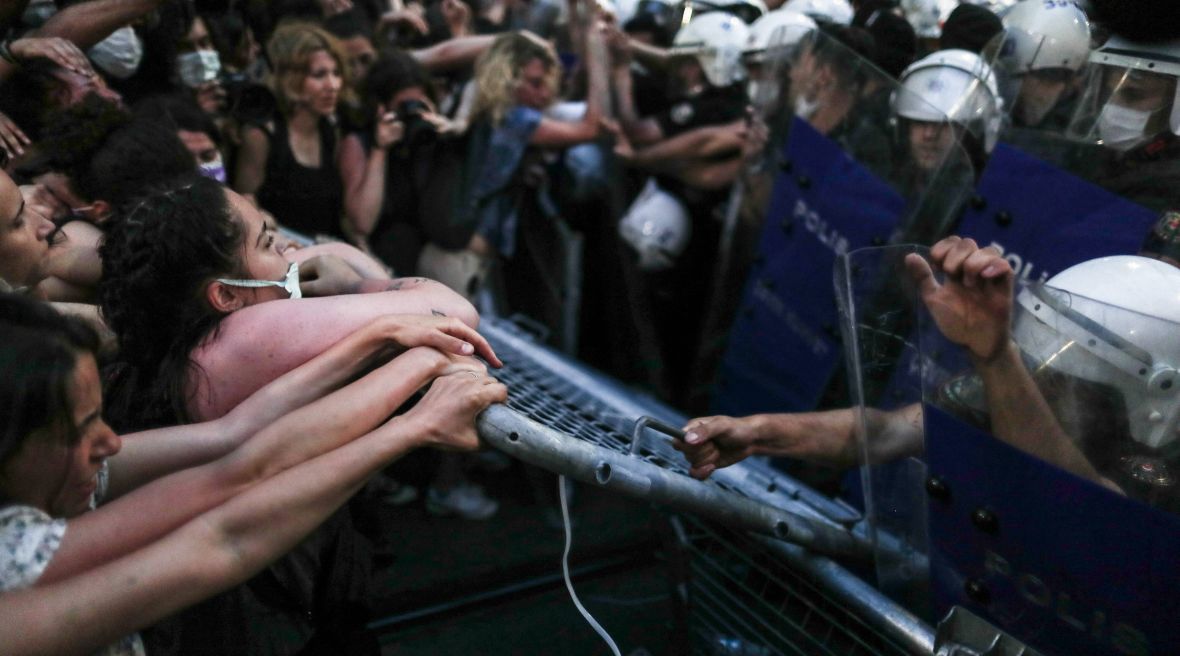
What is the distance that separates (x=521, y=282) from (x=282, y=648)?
129 inches

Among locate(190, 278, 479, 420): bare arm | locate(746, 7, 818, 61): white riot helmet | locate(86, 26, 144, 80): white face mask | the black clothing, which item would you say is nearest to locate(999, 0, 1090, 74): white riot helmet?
locate(746, 7, 818, 61): white riot helmet

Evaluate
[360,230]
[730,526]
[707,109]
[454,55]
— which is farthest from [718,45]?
[730,526]

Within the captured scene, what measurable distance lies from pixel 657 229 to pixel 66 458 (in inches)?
150

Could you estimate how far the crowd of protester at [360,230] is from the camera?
1534mm

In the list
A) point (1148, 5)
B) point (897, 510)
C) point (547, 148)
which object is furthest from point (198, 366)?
point (547, 148)

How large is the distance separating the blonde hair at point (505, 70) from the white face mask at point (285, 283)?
8.25 feet

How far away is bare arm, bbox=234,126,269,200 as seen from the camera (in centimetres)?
397

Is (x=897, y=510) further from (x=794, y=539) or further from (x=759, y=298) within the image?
(x=759, y=298)

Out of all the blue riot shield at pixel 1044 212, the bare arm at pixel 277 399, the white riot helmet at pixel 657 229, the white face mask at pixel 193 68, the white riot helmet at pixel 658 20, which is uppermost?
the blue riot shield at pixel 1044 212

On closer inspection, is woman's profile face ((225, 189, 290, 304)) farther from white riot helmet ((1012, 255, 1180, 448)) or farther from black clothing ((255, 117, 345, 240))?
black clothing ((255, 117, 345, 240))

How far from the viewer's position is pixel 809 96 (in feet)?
12.5

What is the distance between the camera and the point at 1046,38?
337 centimetres

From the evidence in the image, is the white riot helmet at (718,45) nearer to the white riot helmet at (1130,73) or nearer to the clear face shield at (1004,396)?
the white riot helmet at (1130,73)

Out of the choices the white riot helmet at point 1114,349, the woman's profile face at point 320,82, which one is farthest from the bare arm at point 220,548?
the woman's profile face at point 320,82
